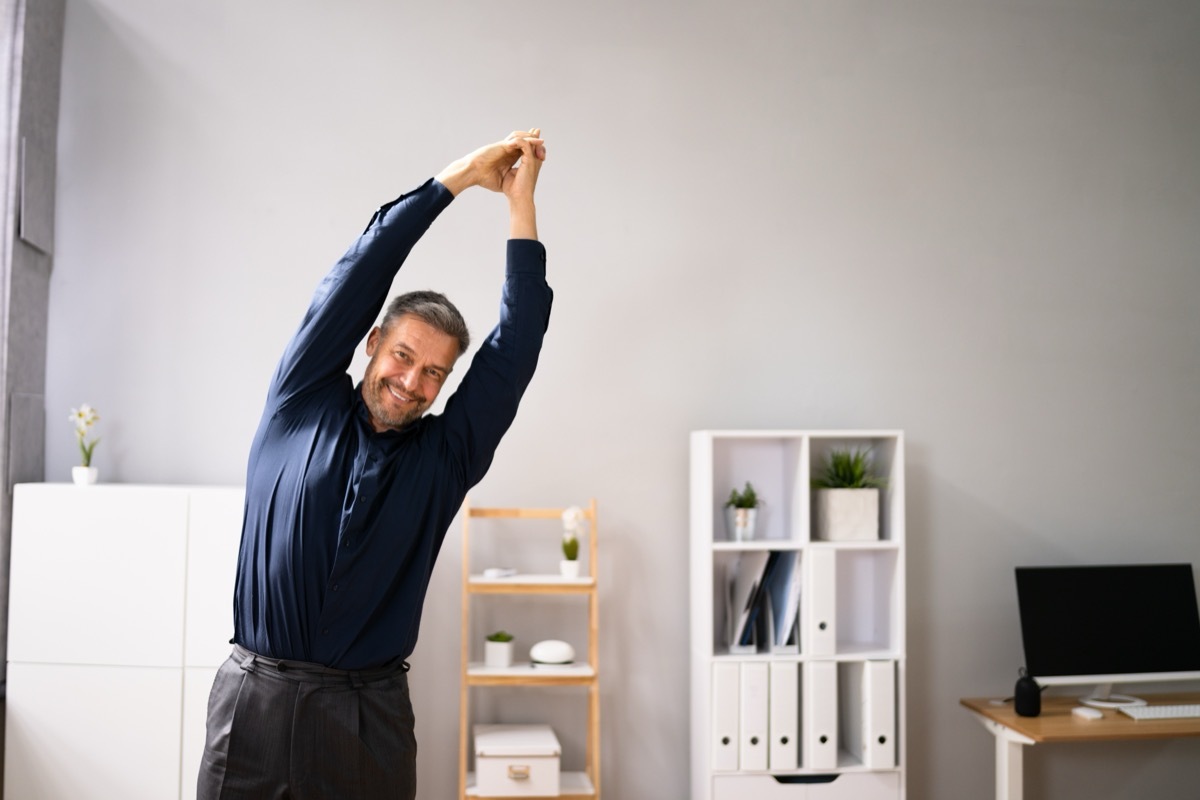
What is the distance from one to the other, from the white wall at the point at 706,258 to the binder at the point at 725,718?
0.30 m

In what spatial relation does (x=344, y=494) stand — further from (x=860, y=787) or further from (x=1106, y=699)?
(x=1106, y=699)

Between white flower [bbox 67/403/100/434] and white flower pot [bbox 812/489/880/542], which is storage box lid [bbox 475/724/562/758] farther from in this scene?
white flower [bbox 67/403/100/434]

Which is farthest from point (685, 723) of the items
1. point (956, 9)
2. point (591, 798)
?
point (956, 9)

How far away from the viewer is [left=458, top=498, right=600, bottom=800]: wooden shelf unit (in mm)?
3229

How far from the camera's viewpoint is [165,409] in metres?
3.45

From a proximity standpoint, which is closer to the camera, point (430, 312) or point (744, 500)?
point (430, 312)

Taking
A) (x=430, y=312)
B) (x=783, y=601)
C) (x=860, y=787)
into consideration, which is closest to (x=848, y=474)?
(x=783, y=601)

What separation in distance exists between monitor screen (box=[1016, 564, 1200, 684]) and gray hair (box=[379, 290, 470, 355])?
91.0 inches

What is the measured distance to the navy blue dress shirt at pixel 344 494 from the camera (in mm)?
1925


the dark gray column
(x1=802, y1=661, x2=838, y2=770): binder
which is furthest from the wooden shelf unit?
the dark gray column

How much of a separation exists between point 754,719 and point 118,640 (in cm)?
195

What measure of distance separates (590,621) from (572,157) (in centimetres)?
161

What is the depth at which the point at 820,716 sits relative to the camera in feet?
10.8

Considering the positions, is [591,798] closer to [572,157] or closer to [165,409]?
[165,409]
